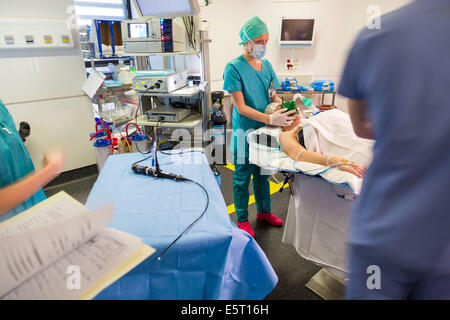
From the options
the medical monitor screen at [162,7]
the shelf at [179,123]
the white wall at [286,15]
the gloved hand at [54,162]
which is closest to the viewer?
the gloved hand at [54,162]

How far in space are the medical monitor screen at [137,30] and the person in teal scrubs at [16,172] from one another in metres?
1.31

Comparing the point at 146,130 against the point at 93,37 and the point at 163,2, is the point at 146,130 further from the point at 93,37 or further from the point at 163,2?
the point at 163,2

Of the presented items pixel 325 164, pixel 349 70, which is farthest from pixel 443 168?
pixel 325 164

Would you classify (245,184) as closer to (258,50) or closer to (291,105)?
(291,105)

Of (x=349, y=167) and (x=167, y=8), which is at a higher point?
(x=167, y=8)

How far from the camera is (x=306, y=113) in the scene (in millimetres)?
1878

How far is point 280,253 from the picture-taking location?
1.95 m

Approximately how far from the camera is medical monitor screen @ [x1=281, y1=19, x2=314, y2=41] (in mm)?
3906

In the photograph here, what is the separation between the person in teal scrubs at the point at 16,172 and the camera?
703 millimetres

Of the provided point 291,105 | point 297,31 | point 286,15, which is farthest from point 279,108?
point 286,15

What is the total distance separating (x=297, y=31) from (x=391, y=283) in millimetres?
3983

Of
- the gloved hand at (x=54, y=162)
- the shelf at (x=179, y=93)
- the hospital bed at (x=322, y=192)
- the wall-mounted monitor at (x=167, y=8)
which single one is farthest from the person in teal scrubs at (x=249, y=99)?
the gloved hand at (x=54, y=162)

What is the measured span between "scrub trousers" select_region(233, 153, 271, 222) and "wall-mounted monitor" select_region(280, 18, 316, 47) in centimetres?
277

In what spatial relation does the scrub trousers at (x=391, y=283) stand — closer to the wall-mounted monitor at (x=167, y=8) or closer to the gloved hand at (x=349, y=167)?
the gloved hand at (x=349, y=167)
